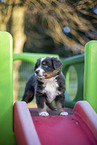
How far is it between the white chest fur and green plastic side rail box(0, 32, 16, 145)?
2.31 feet

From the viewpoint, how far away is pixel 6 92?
2.22 m

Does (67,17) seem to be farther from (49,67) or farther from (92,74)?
(92,74)

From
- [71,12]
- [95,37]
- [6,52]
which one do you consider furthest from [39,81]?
[95,37]

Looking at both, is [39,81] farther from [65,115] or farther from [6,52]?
[6,52]

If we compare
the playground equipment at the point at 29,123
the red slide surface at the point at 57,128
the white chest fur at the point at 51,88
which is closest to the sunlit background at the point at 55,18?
the white chest fur at the point at 51,88

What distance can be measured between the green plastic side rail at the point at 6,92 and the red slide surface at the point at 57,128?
9cm

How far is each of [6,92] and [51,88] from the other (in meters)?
0.79

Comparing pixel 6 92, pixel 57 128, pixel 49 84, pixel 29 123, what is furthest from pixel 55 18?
pixel 29 123

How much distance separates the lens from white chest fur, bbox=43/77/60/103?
9.16 ft

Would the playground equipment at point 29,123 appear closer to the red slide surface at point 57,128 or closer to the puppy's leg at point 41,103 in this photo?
the red slide surface at point 57,128

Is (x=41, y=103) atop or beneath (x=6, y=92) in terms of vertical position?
beneath

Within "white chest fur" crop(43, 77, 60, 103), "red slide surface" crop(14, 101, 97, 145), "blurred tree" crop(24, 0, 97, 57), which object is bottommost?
"red slide surface" crop(14, 101, 97, 145)

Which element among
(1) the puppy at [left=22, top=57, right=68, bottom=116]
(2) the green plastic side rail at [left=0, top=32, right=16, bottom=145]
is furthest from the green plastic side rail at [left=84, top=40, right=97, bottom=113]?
(2) the green plastic side rail at [left=0, top=32, right=16, bottom=145]

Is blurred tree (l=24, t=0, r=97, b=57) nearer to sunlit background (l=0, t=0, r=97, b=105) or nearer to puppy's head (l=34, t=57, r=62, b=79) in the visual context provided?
sunlit background (l=0, t=0, r=97, b=105)
